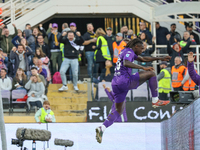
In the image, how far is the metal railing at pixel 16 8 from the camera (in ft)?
61.8

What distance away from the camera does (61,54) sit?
15250mm

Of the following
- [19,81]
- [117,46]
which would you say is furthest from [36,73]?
[117,46]

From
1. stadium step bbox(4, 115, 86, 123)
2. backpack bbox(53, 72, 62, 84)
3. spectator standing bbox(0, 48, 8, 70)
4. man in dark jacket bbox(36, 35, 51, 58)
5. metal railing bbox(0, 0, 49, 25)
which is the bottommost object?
stadium step bbox(4, 115, 86, 123)

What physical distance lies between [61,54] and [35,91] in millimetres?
2157

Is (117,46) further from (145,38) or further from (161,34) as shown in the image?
(161,34)

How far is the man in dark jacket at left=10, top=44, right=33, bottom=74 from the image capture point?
1480 cm

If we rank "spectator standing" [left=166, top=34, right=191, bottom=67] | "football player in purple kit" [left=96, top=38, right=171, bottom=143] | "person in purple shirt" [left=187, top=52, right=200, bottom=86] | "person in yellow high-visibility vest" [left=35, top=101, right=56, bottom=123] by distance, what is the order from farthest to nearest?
1. "spectator standing" [left=166, top=34, right=191, bottom=67]
2. "person in yellow high-visibility vest" [left=35, top=101, right=56, bottom=123]
3. "person in purple shirt" [left=187, top=52, right=200, bottom=86]
4. "football player in purple kit" [left=96, top=38, right=171, bottom=143]

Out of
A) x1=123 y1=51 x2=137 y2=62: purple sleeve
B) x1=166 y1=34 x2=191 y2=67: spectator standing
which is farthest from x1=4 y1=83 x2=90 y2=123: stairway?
x1=123 y1=51 x2=137 y2=62: purple sleeve

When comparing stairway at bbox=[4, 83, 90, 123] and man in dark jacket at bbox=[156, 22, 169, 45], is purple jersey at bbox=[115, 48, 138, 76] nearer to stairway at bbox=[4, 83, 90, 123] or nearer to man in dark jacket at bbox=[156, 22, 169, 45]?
stairway at bbox=[4, 83, 90, 123]

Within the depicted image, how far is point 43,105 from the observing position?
519 inches

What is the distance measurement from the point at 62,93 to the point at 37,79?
91 cm

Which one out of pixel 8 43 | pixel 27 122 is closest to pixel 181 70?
pixel 27 122

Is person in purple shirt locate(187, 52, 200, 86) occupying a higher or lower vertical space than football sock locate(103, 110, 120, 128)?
higher

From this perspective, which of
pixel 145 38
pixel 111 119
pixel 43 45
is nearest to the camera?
pixel 111 119
